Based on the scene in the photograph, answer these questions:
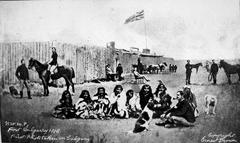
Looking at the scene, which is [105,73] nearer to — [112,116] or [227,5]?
[112,116]

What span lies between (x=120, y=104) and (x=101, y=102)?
132 mm

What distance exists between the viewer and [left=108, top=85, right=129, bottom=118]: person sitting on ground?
6.88ft

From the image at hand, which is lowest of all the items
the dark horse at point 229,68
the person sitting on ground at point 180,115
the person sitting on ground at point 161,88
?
→ the person sitting on ground at point 180,115

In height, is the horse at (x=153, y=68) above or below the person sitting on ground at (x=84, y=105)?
above

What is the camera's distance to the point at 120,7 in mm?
2074

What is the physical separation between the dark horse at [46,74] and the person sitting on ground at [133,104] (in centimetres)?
41

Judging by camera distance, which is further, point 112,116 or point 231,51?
point 112,116

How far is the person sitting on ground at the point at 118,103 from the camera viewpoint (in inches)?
82.6

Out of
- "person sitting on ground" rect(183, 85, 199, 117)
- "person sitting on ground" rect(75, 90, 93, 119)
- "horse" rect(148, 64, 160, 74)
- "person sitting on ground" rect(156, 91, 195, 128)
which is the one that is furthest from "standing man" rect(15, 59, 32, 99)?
"person sitting on ground" rect(183, 85, 199, 117)

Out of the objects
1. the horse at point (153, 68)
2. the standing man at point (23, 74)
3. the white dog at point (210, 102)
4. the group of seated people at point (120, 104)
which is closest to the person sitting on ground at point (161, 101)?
the group of seated people at point (120, 104)

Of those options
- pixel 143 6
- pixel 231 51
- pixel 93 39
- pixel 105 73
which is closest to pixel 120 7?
pixel 143 6

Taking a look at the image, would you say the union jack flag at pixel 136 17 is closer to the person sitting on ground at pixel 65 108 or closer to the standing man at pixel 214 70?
the standing man at pixel 214 70

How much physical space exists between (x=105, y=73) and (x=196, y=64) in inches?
23.9

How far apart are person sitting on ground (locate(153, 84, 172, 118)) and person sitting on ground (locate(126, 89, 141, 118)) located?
11 cm
